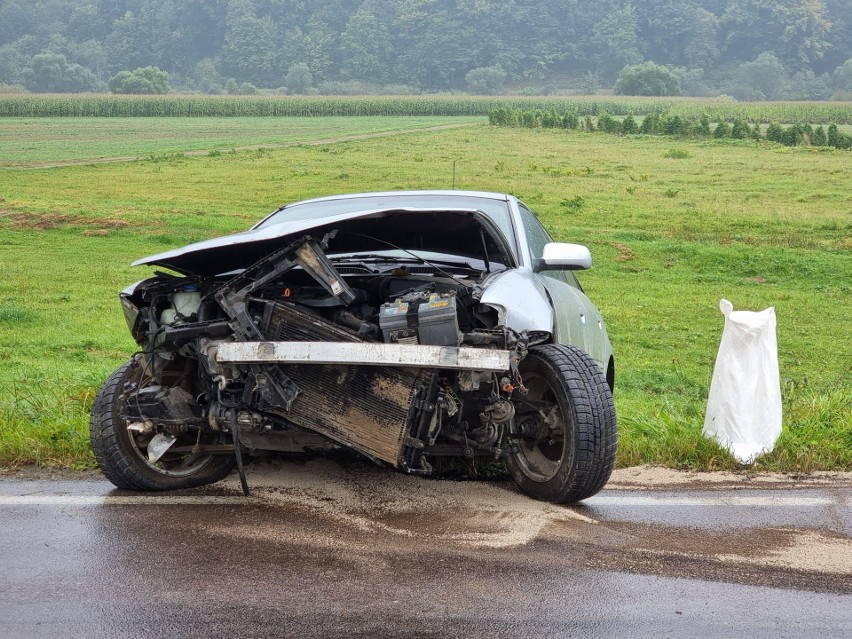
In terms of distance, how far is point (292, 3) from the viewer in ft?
535

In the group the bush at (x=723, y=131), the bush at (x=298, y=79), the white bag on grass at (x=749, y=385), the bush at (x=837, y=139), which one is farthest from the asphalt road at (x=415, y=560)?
the bush at (x=298, y=79)

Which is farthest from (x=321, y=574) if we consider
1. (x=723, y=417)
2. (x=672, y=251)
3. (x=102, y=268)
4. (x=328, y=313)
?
(x=672, y=251)

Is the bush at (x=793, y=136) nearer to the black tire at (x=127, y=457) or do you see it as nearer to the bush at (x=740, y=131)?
the bush at (x=740, y=131)

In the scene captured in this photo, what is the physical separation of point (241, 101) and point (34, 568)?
99.2 m

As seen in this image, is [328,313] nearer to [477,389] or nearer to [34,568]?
[477,389]

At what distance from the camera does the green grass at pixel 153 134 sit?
54.6 m

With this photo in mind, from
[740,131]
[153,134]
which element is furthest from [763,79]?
[153,134]

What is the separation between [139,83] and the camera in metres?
113

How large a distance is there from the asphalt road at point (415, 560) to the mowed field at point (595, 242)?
1.23 metres

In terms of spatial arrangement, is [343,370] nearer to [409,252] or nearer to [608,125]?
[409,252]

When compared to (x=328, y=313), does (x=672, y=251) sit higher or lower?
lower

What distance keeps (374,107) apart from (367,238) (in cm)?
9865

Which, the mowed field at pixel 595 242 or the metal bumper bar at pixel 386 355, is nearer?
the metal bumper bar at pixel 386 355

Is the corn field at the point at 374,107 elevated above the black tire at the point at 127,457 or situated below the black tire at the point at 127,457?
below
